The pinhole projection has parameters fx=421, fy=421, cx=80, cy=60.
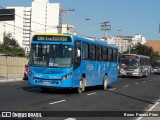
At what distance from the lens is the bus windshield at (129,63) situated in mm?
52812

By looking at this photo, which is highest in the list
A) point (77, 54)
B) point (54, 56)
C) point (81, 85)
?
point (77, 54)

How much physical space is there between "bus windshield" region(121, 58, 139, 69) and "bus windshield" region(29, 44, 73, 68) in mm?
32958

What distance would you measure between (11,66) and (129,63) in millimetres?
14792

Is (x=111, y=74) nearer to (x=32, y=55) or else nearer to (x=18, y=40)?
(x=32, y=55)

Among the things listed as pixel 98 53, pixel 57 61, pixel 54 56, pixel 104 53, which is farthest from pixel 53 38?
pixel 104 53

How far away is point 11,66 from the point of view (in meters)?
50.2

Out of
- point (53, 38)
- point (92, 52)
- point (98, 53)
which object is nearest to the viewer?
point (53, 38)

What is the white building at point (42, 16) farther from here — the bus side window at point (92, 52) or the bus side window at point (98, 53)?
the bus side window at point (92, 52)

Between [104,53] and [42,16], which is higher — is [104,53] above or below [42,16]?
below

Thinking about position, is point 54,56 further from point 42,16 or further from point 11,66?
point 42,16

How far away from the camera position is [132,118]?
43.0ft

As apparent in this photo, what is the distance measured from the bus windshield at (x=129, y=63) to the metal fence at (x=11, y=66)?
12.6 meters

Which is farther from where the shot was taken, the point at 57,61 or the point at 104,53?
the point at 104,53

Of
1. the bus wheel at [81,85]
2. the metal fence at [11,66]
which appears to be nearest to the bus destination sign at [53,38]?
the bus wheel at [81,85]
